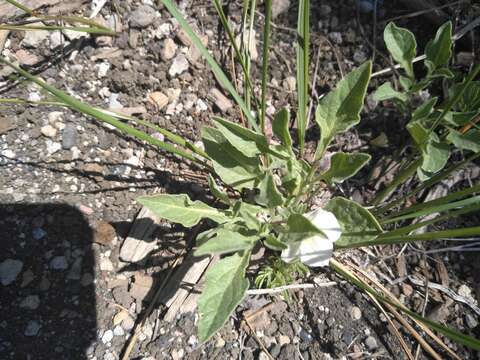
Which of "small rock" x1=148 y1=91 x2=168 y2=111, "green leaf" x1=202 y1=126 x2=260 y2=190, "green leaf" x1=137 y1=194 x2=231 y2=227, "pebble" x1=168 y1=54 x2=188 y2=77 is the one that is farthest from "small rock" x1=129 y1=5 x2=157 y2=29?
"green leaf" x1=137 y1=194 x2=231 y2=227

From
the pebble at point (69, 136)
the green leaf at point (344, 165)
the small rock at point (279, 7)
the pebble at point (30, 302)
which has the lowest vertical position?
the pebble at point (30, 302)

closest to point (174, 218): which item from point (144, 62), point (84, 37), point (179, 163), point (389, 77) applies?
point (179, 163)

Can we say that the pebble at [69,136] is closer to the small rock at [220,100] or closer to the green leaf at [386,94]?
the small rock at [220,100]

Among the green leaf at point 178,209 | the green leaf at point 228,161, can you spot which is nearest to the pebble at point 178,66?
the green leaf at point 228,161

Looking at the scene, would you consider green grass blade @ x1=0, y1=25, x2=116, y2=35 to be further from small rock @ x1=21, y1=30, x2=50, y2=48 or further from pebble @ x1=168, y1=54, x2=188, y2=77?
pebble @ x1=168, y1=54, x2=188, y2=77

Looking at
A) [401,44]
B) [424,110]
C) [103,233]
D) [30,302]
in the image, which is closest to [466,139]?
[424,110]

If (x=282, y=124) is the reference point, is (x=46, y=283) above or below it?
below

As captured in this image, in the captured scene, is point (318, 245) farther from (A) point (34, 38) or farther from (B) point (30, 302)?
(A) point (34, 38)
